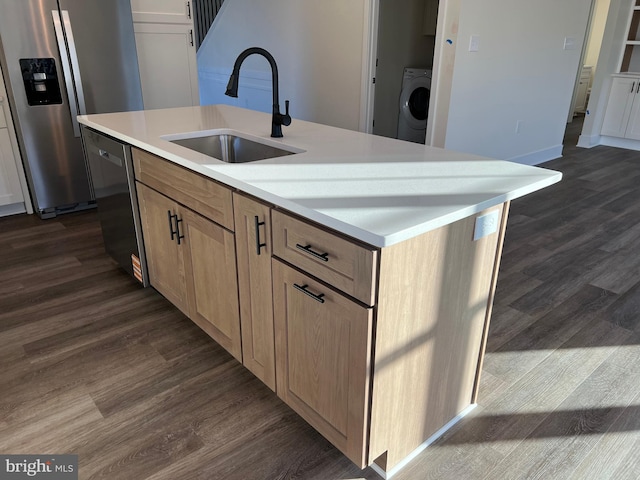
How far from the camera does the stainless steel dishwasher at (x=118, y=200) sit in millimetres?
2396

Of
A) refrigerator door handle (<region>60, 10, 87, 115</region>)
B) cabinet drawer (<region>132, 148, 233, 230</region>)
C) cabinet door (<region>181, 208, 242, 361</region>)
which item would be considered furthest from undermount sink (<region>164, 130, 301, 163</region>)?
refrigerator door handle (<region>60, 10, 87, 115</region>)

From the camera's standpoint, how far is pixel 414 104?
577cm

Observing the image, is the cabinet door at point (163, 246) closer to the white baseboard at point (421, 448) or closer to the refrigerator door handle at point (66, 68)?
the white baseboard at point (421, 448)

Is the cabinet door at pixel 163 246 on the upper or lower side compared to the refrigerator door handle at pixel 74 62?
lower

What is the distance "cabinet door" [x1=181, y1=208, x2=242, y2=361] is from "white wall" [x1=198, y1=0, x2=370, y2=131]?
326 cm

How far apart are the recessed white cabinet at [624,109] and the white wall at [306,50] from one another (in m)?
3.57

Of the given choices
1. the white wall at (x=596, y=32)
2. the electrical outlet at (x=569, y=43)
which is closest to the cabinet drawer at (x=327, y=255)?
the electrical outlet at (x=569, y=43)

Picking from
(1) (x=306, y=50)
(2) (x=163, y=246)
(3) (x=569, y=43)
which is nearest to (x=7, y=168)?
(2) (x=163, y=246)

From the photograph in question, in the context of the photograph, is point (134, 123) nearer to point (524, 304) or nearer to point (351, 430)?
point (351, 430)

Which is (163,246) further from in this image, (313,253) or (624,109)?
(624,109)

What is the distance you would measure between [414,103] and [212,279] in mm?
4475

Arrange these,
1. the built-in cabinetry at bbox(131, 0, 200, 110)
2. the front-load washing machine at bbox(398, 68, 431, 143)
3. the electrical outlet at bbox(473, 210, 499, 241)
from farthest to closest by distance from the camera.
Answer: the front-load washing machine at bbox(398, 68, 431, 143) → the built-in cabinetry at bbox(131, 0, 200, 110) → the electrical outlet at bbox(473, 210, 499, 241)

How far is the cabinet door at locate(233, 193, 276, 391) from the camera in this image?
62.2 inches

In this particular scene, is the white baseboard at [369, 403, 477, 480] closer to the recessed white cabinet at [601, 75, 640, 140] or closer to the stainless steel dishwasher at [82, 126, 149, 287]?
the stainless steel dishwasher at [82, 126, 149, 287]
